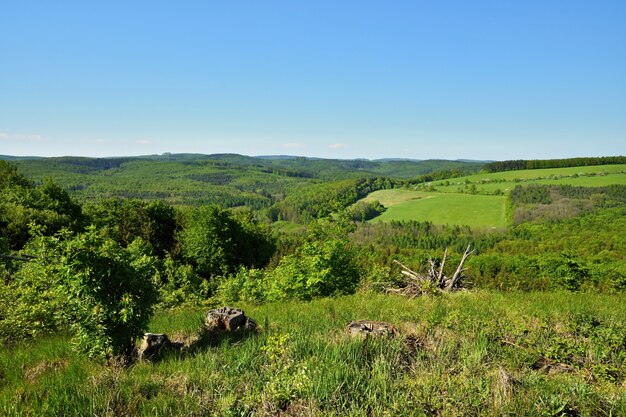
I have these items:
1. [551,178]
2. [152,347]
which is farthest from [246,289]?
[551,178]

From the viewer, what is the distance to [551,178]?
172875 mm

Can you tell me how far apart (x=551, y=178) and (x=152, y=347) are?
208796mm

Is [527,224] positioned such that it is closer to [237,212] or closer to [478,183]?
[478,183]

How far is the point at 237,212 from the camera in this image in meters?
53.9

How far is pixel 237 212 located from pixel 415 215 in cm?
9854

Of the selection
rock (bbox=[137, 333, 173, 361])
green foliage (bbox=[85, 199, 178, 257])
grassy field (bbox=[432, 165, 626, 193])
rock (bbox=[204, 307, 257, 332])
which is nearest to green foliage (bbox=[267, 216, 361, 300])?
rock (bbox=[204, 307, 257, 332])

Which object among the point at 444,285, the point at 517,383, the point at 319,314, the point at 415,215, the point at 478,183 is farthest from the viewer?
the point at 478,183

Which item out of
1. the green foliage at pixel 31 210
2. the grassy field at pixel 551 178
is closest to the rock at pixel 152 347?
the green foliage at pixel 31 210

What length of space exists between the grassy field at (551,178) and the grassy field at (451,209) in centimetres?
2303

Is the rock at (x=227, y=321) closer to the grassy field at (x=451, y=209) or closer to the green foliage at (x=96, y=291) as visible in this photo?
the green foliage at (x=96, y=291)

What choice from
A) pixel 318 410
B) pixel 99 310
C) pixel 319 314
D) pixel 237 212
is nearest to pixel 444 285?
pixel 319 314

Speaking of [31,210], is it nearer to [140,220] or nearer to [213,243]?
[140,220]

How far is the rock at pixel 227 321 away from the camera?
808cm

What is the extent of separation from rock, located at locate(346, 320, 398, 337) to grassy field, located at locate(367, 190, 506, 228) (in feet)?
433
